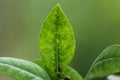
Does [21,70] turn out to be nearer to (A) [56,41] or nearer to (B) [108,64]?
(A) [56,41]

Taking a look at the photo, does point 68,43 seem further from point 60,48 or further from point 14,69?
point 14,69

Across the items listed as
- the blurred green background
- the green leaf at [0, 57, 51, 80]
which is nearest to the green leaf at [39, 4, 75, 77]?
the green leaf at [0, 57, 51, 80]

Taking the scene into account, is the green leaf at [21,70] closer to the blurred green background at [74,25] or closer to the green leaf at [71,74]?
the green leaf at [71,74]

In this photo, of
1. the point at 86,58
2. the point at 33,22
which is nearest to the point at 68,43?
the point at 86,58

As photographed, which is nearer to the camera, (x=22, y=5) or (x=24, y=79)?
(x=24, y=79)

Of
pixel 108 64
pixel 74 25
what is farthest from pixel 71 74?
pixel 74 25

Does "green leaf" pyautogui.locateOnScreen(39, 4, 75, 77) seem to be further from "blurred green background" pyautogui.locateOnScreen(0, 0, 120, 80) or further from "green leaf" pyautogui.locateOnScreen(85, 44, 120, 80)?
"blurred green background" pyautogui.locateOnScreen(0, 0, 120, 80)
